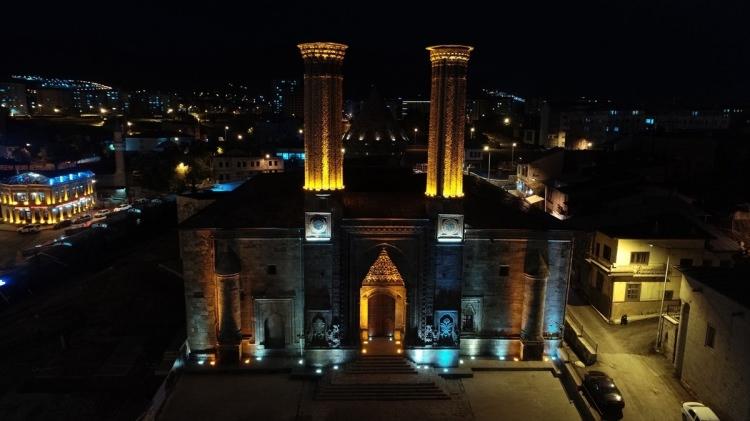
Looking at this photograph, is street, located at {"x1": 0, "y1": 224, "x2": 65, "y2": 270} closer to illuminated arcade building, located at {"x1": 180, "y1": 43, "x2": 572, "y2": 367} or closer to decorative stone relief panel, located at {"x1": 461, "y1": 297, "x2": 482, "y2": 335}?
illuminated arcade building, located at {"x1": 180, "y1": 43, "x2": 572, "y2": 367}

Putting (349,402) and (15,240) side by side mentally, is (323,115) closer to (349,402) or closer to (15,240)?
(349,402)

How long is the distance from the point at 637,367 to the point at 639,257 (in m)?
6.73

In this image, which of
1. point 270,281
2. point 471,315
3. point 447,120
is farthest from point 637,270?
point 270,281

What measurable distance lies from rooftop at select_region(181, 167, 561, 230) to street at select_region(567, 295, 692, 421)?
24.4 ft

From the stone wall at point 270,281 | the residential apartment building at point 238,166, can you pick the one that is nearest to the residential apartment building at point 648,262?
the stone wall at point 270,281

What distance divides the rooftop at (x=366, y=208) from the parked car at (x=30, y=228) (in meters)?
44.5

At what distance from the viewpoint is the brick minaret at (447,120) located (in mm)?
22719

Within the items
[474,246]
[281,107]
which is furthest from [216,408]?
[281,107]

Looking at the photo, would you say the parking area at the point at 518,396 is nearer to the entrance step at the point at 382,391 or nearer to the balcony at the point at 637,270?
the entrance step at the point at 382,391

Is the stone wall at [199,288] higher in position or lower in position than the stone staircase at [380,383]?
higher

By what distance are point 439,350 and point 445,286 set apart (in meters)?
2.95

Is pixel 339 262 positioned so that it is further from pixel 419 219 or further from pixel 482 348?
pixel 482 348

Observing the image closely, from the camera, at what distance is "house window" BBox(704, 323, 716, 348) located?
2142 cm

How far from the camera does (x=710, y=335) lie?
21625mm
